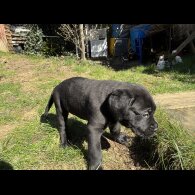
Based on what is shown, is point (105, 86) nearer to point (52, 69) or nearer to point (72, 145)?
point (72, 145)

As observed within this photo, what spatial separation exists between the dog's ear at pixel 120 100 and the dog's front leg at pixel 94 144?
0.43 metres

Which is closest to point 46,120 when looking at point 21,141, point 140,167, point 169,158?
point 21,141

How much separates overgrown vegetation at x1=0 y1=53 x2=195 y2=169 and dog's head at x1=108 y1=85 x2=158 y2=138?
45 cm

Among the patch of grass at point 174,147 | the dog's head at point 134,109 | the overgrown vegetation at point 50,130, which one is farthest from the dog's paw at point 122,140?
the dog's head at point 134,109

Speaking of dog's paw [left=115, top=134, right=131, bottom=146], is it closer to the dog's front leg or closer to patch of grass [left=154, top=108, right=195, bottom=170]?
patch of grass [left=154, top=108, right=195, bottom=170]

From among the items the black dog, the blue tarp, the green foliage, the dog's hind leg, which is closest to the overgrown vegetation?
the dog's hind leg

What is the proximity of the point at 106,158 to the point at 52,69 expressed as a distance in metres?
6.23

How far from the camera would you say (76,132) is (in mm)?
5516

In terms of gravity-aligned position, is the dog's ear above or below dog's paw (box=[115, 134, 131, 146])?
above

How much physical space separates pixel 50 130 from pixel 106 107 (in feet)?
5.76

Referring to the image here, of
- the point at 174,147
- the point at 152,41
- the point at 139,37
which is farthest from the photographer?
the point at 152,41

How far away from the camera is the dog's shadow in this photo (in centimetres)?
508

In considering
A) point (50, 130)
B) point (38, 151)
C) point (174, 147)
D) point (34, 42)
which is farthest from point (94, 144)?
point (34, 42)

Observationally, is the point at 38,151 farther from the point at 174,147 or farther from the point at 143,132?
the point at 174,147
